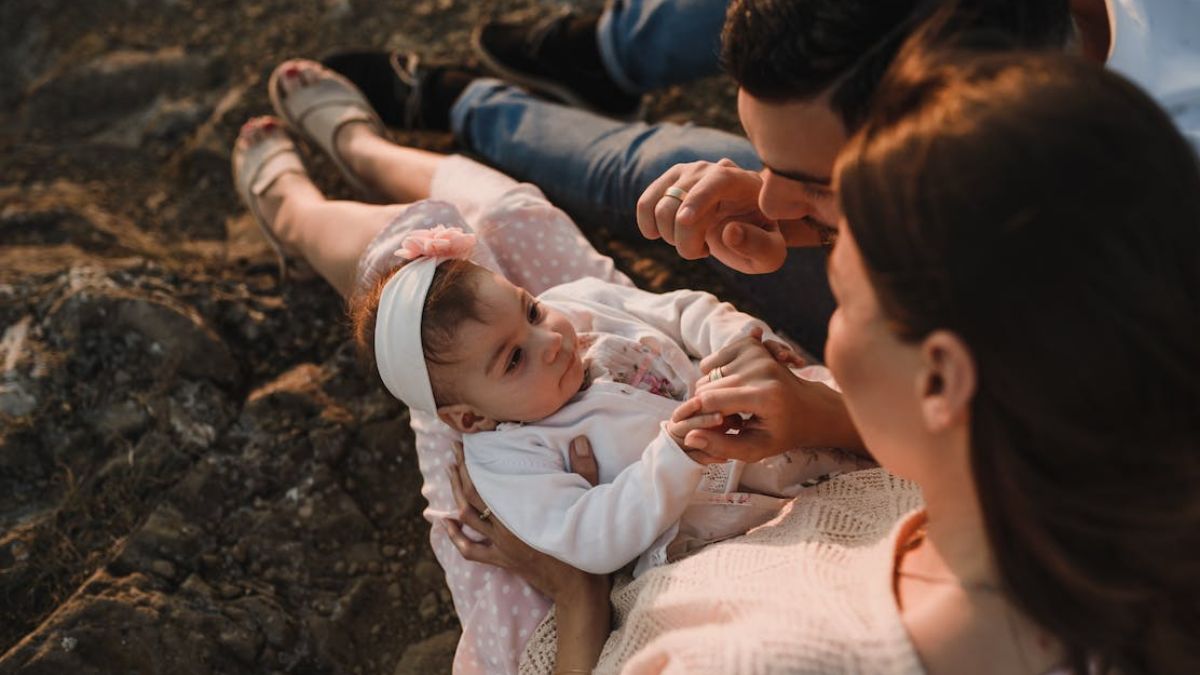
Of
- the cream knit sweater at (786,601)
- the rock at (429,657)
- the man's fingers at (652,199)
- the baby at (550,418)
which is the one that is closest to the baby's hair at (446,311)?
the baby at (550,418)

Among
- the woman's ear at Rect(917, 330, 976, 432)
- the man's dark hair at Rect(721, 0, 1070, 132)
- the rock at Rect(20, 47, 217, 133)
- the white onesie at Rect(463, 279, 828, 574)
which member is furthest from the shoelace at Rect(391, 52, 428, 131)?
the woman's ear at Rect(917, 330, 976, 432)

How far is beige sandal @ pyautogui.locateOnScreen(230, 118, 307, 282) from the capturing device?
10.5 feet

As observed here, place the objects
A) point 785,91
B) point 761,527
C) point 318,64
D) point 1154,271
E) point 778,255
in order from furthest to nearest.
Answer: point 318,64 < point 778,255 < point 761,527 < point 785,91 < point 1154,271

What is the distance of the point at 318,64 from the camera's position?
11.6ft

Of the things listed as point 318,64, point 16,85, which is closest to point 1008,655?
point 318,64

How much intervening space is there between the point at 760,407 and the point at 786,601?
417 millimetres

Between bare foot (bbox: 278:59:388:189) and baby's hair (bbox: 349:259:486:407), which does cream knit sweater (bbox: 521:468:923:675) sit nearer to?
baby's hair (bbox: 349:259:486:407)

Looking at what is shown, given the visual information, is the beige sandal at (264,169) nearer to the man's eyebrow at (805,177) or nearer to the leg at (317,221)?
the leg at (317,221)

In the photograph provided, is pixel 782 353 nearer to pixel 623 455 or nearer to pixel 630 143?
pixel 623 455

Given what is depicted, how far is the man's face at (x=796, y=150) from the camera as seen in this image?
1691mm

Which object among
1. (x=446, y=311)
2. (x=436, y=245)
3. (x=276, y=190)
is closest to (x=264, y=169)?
(x=276, y=190)

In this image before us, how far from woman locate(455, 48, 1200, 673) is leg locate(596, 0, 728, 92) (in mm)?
1764

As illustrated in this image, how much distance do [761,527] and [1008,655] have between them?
0.64 meters

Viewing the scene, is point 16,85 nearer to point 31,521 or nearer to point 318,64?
point 318,64
